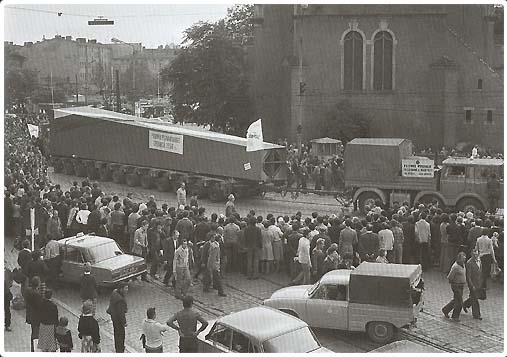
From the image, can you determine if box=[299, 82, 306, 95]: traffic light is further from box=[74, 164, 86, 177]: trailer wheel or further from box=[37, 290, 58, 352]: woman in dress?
box=[37, 290, 58, 352]: woman in dress

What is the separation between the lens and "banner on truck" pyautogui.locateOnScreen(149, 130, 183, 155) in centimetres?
2462

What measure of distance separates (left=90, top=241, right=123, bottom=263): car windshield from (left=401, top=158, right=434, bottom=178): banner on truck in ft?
31.1

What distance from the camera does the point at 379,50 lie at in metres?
30.8

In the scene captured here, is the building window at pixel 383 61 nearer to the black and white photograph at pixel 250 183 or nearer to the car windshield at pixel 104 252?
the black and white photograph at pixel 250 183

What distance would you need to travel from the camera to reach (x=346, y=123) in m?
29.8

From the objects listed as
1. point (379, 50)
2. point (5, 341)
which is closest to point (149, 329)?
point (5, 341)

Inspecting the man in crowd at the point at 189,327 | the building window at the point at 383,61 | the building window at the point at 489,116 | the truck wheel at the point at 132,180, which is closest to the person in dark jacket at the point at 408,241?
the man in crowd at the point at 189,327

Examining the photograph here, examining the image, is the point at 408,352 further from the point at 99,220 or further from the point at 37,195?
the point at 37,195

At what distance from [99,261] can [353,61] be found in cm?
1863

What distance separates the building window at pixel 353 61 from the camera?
1183 inches

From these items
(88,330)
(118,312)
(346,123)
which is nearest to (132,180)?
(346,123)

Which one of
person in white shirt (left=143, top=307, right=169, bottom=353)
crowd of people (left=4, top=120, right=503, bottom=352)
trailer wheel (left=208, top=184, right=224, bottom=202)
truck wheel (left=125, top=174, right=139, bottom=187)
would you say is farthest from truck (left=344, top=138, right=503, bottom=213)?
person in white shirt (left=143, top=307, right=169, bottom=353)

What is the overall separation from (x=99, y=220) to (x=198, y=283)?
10.8ft

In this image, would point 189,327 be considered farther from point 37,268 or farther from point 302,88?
point 302,88
